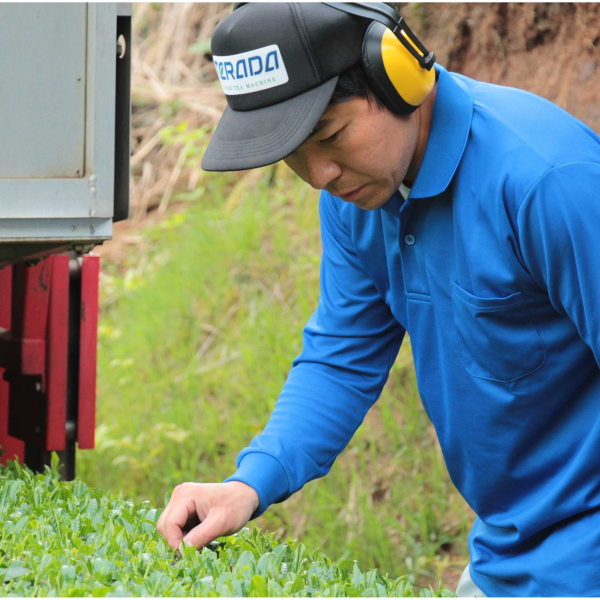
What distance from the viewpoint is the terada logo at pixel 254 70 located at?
5.68 ft

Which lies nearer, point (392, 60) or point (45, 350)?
point (392, 60)

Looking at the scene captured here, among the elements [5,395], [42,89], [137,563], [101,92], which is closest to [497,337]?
[137,563]

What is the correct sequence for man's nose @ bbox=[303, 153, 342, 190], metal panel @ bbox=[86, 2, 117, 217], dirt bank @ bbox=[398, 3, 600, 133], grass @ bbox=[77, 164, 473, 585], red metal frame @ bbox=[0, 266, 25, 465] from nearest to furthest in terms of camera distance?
man's nose @ bbox=[303, 153, 342, 190]
metal panel @ bbox=[86, 2, 117, 217]
red metal frame @ bbox=[0, 266, 25, 465]
grass @ bbox=[77, 164, 473, 585]
dirt bank @ bbox=[398, 3, 600, 133]

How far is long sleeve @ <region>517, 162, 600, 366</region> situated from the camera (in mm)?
1653

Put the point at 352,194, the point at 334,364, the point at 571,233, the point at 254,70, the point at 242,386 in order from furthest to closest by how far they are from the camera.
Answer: the point at 242,386
the point at 334,364
the point at 352,194
the point at 254,70
the point at 571,233

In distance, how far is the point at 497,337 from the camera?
195cm

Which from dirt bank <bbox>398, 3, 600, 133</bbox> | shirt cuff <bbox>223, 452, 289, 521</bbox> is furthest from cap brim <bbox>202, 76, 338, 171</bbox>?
dirt bank <bbox>398, 3, 600, 133</bbox>

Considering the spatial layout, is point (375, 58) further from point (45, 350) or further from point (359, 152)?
point (45, 350)

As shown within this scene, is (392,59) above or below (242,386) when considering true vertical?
above

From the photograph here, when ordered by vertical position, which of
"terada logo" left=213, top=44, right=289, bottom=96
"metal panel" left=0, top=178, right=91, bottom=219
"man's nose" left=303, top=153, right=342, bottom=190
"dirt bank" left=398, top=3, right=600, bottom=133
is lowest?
"metal panel" left=0, top=178, right=91, bottom=219

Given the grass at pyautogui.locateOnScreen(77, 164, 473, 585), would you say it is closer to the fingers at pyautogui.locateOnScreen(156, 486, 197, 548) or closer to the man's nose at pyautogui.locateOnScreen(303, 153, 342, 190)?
the fingers at pyautogui.locateOnScreen(156, 486, 197, 548)

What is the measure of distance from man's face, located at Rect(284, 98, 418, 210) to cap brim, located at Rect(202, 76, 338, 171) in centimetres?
8

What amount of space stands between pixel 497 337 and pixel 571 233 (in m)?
0.38

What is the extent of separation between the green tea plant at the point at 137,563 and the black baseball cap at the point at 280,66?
93 cm
